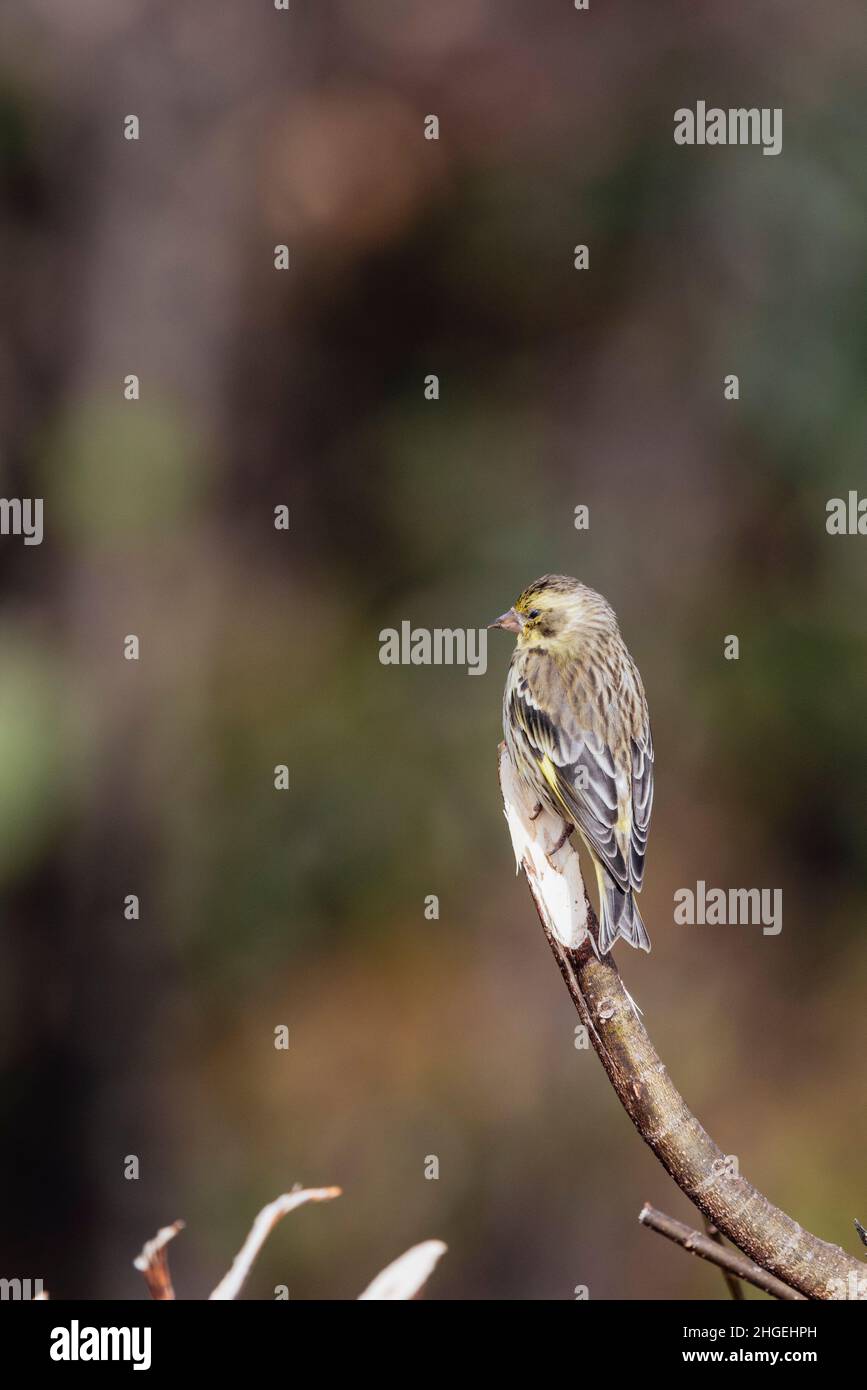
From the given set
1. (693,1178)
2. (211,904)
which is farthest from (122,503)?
(693,1178)

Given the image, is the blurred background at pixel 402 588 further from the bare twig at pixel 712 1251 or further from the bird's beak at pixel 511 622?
the bare twig at pixel 712 1251

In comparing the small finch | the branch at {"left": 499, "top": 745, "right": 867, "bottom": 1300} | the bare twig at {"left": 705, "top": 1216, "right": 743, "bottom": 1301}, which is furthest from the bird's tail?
the bare twig at {"left": 705, "top": 1216, "right": 743, "bottom": 1301}

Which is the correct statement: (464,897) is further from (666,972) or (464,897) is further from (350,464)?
(350,464)
